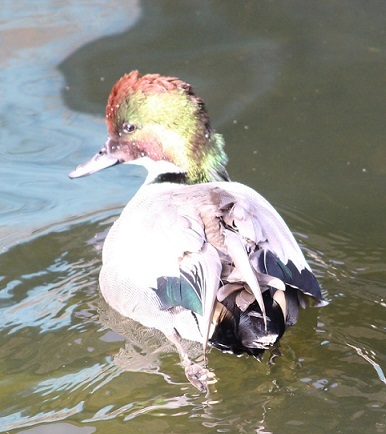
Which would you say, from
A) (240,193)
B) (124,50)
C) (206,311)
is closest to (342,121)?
(124,50)

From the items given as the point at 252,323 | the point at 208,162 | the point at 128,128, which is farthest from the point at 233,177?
the point at 252,323

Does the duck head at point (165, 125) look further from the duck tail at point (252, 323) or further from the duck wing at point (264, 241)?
the duck tail at point (252, 323)

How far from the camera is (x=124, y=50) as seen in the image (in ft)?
26.1

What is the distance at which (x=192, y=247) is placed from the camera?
4.25 meters

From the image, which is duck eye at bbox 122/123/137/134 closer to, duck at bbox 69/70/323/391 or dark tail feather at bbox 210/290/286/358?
duck at bbox 69/70/323/391

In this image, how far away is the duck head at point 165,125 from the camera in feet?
16.9

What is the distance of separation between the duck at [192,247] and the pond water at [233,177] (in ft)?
0.74

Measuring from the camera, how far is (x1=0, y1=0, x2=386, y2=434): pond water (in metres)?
4.25

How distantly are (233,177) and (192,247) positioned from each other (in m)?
2.30

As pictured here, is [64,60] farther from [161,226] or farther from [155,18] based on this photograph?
[161,226]

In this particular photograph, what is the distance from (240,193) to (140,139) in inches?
33.8

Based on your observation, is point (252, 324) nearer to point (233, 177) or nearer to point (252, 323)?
point (252, 323)

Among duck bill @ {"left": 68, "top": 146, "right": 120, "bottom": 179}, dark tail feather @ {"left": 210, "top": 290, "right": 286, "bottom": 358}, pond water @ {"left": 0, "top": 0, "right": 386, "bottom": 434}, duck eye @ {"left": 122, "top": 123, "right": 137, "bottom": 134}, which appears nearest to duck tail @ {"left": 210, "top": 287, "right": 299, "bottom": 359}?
dark tail feather @ {"left": 210, "top": 290, "right": 286, "bottom": 358}

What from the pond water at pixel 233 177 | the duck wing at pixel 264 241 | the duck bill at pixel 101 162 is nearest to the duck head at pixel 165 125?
the duck bill at pixel 101 162
